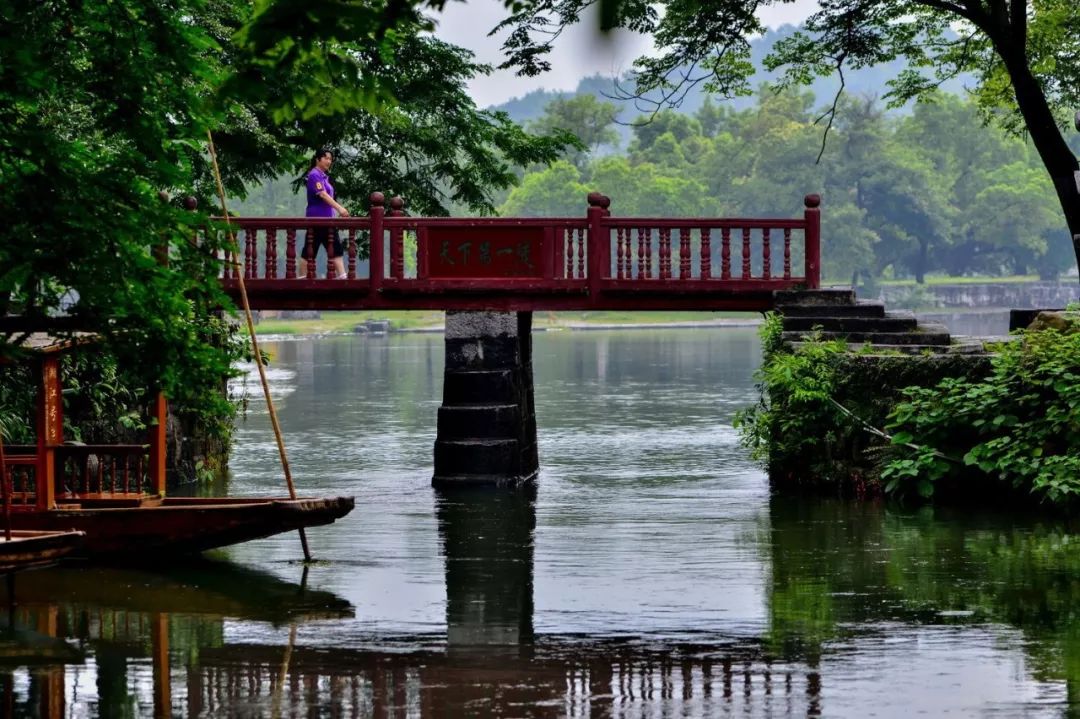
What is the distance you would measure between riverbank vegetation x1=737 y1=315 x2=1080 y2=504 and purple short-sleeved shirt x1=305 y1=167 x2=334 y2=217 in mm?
5575

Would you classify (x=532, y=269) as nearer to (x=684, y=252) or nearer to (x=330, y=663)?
(x=684, y=252)

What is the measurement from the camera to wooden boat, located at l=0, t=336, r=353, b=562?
13383 mm

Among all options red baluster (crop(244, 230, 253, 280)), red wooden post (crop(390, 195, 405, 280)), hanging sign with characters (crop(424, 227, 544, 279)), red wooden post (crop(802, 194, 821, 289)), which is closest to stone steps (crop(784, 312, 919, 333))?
red wooden post (crop(802, 194, 821, 289))

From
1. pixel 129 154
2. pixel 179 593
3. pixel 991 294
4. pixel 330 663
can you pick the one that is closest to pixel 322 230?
pixel 179 593

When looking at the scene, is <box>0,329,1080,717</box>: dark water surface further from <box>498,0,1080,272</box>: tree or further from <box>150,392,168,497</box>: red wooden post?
<box>498,0,1080,272</box>: tree

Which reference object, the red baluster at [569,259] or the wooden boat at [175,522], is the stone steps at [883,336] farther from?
the wooden boat at [175,522]

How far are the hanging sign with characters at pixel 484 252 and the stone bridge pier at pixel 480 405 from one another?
19.8 inches

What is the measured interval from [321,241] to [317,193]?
773mm

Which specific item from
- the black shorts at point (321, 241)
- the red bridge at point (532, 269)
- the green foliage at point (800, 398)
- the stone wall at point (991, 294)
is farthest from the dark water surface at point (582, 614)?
the stone wall at point (991, 294)

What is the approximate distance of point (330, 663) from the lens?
10555 mm

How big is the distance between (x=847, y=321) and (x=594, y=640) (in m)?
8.61

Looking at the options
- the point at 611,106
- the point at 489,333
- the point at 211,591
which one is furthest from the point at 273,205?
the point at 211,591

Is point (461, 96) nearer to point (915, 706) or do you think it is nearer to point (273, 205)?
point (915, 706)

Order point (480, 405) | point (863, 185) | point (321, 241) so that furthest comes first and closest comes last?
point (863, 185) → point (321, 241) → point (480, 405)
